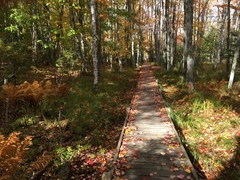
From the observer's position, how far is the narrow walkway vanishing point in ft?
14.9

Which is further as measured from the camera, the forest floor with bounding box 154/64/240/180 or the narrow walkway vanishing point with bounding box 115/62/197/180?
the forest floor with bounding box 154/64/240/180

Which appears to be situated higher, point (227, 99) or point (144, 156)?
point (227, 99)

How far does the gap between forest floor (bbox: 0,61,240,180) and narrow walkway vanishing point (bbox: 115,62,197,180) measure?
1.65 feet

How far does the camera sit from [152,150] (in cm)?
559

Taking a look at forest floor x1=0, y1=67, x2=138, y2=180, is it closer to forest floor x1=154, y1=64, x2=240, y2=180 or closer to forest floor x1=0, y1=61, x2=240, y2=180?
forest floor x1=0, y1=61, x2=240, y2=180

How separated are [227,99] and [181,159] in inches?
261

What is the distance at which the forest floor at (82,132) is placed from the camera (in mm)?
4742

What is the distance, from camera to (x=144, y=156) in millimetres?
5297

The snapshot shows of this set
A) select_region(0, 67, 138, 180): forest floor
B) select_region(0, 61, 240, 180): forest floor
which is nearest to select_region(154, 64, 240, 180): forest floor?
select_region(0, 61, 240, 180): forest floor

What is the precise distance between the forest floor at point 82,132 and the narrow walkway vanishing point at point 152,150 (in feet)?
1.65

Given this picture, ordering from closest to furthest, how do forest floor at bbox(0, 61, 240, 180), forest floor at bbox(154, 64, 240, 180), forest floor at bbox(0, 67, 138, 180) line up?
1. forest floor at bbox(0, 67, 138, 180)
2. forest floor at bbox(0, 61, 240, 180)
3. forest floor at bbox(154, 64, 240, 180)

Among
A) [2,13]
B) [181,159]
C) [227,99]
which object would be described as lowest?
[181,159]

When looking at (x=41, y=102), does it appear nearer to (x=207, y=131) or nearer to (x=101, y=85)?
(x=101, y=85)

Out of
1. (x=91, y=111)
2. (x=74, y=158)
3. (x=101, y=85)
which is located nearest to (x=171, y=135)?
(x=74, y=158)
